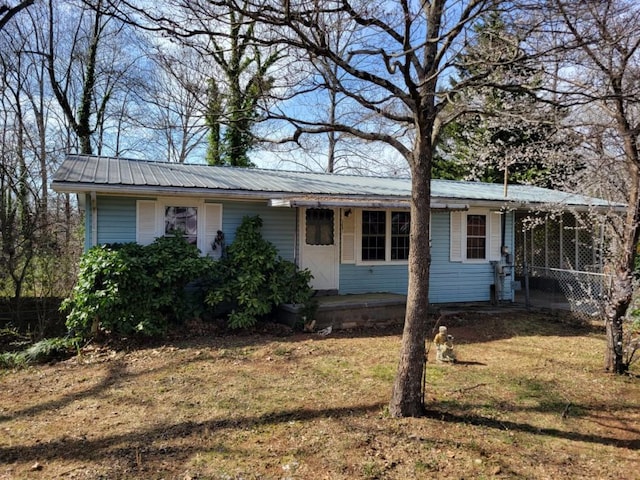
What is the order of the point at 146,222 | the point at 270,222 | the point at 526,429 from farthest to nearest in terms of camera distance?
the point at 270,222
the point at 146,222
the point at 526,429

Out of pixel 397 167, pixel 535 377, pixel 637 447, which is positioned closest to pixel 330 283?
pixel 535 377

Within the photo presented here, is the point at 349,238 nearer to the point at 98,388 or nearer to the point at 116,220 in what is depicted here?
the point at 116,220

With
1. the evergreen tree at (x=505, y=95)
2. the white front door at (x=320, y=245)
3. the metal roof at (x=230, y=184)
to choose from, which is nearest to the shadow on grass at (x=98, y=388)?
the metal roof at (x=230, y=184)

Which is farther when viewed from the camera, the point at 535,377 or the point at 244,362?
the point at 244,362

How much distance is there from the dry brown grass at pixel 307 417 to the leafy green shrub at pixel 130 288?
1.66 feet

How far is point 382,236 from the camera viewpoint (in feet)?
33.3

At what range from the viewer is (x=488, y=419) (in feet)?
13.5

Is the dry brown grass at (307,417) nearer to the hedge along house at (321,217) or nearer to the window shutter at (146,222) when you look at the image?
the window shutter at (146,222)

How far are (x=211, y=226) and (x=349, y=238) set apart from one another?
309 centimetres

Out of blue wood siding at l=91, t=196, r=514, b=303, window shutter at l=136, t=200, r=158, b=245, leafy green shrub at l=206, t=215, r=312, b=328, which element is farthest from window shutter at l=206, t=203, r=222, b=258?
window shutter at l=136, t=200, r=158, b=245

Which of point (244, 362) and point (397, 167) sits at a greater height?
point (397, 167)

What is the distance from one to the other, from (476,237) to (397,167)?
11134mm

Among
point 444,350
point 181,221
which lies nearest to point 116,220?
point 181,221

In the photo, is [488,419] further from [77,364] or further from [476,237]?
[476,237]
